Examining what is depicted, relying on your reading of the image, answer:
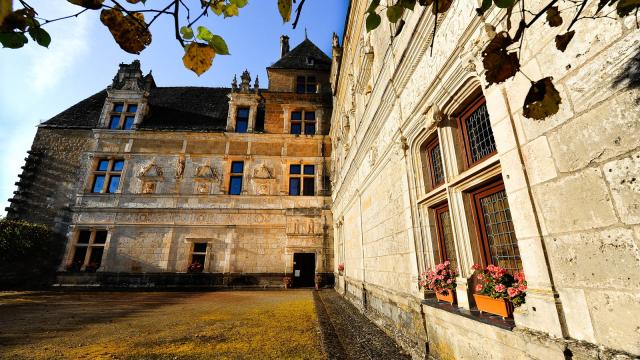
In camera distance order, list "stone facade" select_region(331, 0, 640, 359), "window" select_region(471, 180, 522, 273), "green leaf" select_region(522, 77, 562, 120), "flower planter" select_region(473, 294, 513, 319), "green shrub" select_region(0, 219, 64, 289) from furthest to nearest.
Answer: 1. "green shrub" select_region(0, 219, 64, 289)
2. "window" select_region(471, 180, 522, 273)
3. "flower planter" select_region(473, 294, 513, 319)
4. "stone facade" select_region(331, 0, 640, 359)
5. "green leaf" select_region(522, 77, 562, 120)

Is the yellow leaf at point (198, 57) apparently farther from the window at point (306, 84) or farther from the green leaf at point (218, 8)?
the window at point (306, 84)

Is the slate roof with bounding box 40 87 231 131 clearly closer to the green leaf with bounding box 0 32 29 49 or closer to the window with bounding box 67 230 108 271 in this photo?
the window with bounding box 67 230 108 271

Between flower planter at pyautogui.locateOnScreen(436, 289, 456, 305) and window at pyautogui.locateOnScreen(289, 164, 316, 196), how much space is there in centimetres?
1044

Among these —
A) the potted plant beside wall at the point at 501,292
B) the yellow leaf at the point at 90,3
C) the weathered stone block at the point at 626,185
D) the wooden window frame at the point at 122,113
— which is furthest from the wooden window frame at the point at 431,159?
the wooden window frame at the point at 122,113

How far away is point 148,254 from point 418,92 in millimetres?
13329

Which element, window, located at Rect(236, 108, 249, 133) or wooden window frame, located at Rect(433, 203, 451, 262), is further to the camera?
window, located at Rect(236, 108, 249, 133)

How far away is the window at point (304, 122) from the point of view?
48.4 feet

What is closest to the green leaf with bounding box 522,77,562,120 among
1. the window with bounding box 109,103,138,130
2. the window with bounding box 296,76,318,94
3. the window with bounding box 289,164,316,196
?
the window with bounding box 289,164,316,196

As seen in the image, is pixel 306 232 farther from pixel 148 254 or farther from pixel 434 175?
pixel 434 175

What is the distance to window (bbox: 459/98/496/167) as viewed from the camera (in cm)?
272

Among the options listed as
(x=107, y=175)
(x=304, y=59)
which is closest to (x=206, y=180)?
(x=107, y=175)

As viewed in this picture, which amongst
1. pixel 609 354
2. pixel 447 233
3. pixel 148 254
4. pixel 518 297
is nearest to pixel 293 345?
pixel 447 233

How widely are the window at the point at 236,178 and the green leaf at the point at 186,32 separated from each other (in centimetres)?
1253

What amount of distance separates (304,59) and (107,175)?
41.0 ft
